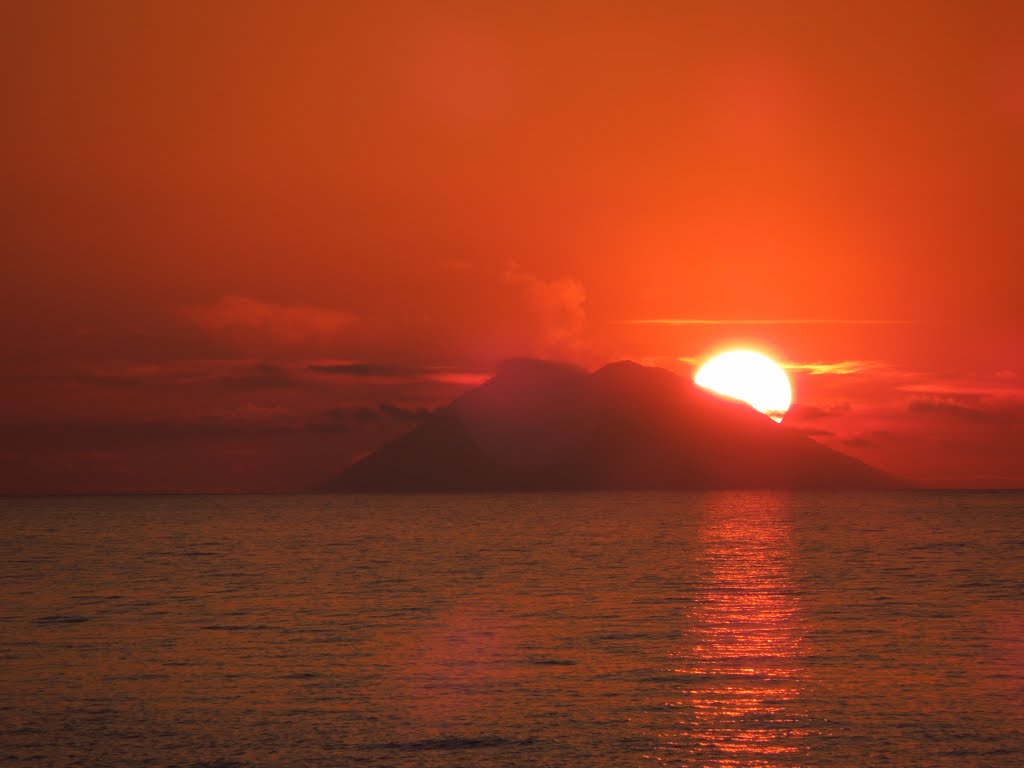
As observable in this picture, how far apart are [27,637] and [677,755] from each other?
31.4 m

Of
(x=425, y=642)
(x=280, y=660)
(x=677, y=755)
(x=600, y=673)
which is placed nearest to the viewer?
(x=677, y=755)

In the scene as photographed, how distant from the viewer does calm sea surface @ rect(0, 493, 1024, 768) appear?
90.9ft

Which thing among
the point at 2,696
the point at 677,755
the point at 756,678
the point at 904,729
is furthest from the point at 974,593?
the point at 2,696

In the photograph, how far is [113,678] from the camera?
37.3m

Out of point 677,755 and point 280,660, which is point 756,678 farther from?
point 280,660

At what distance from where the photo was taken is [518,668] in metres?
38.2

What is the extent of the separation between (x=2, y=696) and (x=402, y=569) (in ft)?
180

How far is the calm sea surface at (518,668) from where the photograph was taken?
27.7 meters

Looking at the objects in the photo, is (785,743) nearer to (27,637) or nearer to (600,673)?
(600,673)

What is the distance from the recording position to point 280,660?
1586 inches

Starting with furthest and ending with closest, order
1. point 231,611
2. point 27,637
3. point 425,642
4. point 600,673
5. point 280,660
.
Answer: point 231,611
point 27,637
point 425,642
point 280,660
point 600,673

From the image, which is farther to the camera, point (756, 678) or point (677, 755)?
point (756, 678)

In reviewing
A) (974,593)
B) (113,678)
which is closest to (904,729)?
(113,678)

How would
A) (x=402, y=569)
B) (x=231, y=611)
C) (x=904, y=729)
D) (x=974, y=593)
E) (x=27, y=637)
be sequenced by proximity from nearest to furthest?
(x=904, y=729) < (x=27, y=637) < (x=231, y=611) < (x=974, y=593) < (x=402, y=569)
